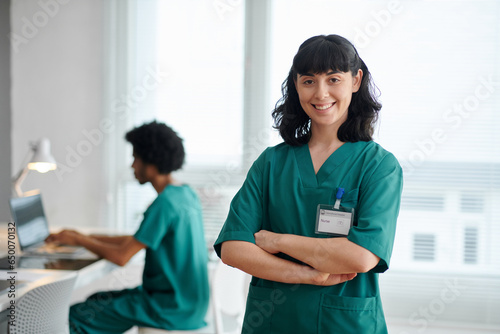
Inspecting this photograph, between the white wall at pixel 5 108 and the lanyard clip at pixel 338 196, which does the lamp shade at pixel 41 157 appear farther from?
the lanyard clip at pixel 338 196

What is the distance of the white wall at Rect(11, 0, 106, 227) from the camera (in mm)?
3246

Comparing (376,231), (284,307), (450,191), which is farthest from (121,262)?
(450,191)

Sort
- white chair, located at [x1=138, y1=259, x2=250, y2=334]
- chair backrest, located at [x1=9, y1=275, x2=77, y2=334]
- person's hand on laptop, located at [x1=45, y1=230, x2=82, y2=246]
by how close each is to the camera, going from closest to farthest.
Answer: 1. chair backrest, located at [x1=9, y1=275, x2=77, y2=334]
2. white chair, located at [x1=138, y1=259, x2=250, y2=334]
3. person's hand on laptop, located at [x1=45, y1=230, x2=82, y2=246]

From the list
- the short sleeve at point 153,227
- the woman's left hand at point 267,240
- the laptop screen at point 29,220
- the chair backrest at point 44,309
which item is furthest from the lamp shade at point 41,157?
the woman's left hand at point 267,240

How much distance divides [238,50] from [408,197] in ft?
4.74

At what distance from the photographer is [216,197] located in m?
3.22

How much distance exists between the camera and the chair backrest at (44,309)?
5.09ft

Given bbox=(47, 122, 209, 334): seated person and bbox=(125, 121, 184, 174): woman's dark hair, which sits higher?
bbox=(125, 121, 184, 174): woman's dark hair

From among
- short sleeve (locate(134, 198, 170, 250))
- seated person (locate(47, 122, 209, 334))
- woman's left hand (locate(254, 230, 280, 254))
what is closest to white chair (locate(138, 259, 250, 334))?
seated person (locate(47, 122, 209, 334))

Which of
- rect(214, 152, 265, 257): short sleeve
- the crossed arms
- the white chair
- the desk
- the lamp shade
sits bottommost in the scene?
the white chair

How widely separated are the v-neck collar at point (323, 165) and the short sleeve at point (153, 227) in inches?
38.9

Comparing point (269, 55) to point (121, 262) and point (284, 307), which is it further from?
point (284, 307)

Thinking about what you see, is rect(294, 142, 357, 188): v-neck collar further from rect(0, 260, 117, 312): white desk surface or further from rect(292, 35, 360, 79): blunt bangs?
rect(0, 260, 117, 312): white desk surface

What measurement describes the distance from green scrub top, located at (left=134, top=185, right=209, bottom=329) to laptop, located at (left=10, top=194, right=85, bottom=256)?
1.64 feet
